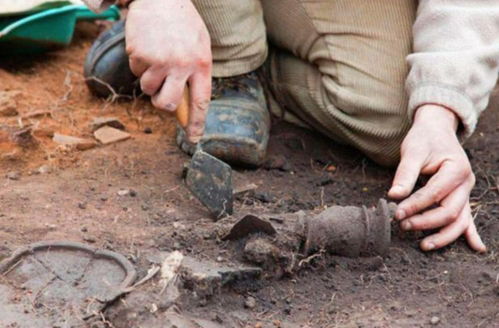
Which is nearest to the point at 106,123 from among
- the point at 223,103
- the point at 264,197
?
the point at 223,103

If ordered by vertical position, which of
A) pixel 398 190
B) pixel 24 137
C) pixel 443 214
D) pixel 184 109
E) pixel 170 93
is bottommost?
pixel 24 137

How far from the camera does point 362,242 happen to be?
7.64 feet

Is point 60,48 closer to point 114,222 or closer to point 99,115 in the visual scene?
point 99,115

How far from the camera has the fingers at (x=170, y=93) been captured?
224cm

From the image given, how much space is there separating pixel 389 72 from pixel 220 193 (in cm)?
75

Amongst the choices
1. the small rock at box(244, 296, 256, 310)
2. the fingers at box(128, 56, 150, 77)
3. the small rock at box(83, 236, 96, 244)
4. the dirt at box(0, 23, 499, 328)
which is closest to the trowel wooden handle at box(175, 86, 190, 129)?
the fingers at box(128, 56, 150, 77)

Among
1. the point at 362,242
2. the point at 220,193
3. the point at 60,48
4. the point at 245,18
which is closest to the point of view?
the point at 362,242

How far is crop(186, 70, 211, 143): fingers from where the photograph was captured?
2299mm

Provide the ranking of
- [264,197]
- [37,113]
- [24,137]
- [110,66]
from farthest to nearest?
1. [110,66]
2. [37,113]
3. [24,137]
4. [264,197]

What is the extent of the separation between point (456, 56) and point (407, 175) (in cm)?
49

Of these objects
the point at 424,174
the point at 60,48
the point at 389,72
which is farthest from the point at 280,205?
the point at 60,48

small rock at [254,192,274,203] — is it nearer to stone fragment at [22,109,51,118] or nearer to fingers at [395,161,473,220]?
fingers at [395,161,473,220]

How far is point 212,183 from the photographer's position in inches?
99.5

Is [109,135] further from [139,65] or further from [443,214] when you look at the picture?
[443,214]
